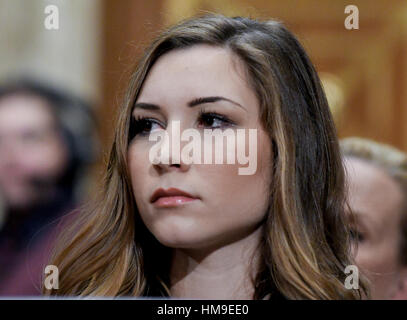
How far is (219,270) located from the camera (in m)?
1.15

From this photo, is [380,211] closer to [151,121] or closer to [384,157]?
[384,157]

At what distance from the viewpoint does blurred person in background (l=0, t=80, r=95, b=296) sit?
1335mm

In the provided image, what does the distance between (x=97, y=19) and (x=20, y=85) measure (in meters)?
0.21

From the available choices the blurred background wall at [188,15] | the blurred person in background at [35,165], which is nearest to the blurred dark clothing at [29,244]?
the blurred person in background at [35,165]

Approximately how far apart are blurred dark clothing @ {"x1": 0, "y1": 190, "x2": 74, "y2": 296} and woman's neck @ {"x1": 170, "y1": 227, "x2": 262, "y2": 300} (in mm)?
253

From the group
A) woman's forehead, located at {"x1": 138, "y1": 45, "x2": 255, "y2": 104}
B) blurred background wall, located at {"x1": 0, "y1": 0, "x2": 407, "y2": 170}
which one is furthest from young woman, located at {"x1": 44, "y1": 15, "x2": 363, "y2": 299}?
blurred background wall, located at {"x1": 0, "y1": 0, "x2": 407, "y2": 170}

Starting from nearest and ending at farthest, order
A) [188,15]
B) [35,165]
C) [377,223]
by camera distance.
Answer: [188,15]
[377,223]
[35,165]

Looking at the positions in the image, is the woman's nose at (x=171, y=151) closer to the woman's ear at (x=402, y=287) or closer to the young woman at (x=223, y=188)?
the young woman at (x=223, y=188)

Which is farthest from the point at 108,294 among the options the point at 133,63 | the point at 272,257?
the point at 133,63

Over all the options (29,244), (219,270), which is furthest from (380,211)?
(29,244)

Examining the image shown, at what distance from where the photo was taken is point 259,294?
1.16 meters

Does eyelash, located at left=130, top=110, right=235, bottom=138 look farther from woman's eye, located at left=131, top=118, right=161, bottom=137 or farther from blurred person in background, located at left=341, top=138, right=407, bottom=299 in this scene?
blurred person in background, located at left=341, top=138, right=407, bottom=299

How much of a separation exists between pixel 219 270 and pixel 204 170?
17 cm

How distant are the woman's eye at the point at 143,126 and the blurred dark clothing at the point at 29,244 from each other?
26 centimetres
